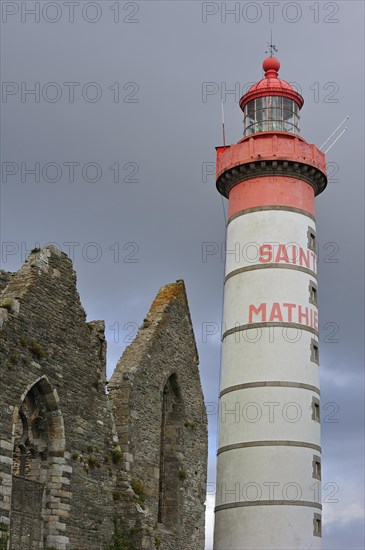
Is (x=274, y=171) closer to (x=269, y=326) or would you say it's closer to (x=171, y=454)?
(x=269, y=326)

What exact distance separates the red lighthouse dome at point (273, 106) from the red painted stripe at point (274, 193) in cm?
189

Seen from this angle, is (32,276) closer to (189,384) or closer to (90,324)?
(90,324)

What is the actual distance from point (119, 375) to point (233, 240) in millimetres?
8136

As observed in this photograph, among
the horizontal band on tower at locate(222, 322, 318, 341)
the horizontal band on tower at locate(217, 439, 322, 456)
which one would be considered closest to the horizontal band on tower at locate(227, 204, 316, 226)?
the horizontal band on tower at locate(222, 322, 318, 341)

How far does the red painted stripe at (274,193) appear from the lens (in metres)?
28.1

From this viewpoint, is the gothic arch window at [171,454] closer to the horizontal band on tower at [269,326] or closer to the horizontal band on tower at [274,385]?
the horizontal band on tower at [274,385]

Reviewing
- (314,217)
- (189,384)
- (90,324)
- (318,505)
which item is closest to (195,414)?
(189,384)

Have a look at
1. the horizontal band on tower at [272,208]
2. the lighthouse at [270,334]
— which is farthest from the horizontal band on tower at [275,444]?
the horizontal band on tower at [272,208]

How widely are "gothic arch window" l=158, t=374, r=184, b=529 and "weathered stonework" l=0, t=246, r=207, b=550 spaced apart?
0.04 metres

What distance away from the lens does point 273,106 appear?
2947cm

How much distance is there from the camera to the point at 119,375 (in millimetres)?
21703

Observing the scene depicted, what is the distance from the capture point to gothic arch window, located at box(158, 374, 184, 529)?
896 inches

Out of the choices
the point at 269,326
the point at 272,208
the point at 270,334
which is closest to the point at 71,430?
the point at 270,334

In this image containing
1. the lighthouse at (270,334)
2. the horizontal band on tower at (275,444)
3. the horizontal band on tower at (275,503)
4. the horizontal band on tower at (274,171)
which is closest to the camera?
the horizontal band on tower at (275,503)
